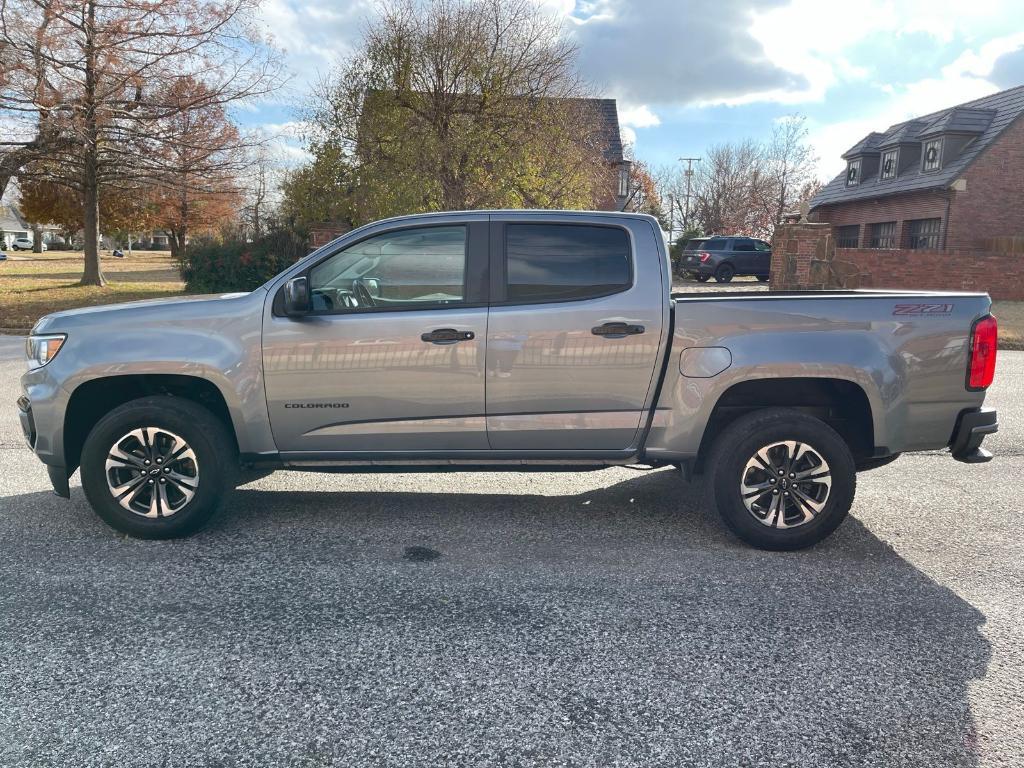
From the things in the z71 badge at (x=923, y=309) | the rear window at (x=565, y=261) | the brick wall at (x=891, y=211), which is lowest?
the z71 badge at (x=923, y=309)

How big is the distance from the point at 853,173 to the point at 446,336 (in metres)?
35.7

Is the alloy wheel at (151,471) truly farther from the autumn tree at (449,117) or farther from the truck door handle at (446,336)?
the autumn tree at (449,117)

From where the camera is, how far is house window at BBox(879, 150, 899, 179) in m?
32.2

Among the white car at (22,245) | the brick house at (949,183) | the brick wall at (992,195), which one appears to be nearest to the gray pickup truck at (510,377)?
the brick house at (949,183)

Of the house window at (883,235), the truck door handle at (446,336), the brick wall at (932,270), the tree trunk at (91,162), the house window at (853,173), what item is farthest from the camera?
the house window at (853,173)

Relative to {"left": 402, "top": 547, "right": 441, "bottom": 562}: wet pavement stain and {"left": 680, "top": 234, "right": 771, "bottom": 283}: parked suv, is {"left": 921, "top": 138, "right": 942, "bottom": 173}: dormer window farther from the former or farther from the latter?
{"left": 402, "top": 547, "right": 441, "bottom": 562}: wet pavement stain

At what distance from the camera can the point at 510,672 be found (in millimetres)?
3188

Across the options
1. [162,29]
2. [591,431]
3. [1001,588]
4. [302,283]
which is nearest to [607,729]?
[591,431]

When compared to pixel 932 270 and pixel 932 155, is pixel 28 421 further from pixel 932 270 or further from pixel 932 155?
pixel 932 155

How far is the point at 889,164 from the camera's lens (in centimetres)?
3262

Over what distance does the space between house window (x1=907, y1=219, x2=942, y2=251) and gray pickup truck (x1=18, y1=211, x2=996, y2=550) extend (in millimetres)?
→ 27002

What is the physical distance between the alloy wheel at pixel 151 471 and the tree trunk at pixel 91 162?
55.4 feet

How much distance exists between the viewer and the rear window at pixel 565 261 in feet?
15.0

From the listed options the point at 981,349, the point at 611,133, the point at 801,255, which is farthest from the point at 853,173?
the point at 981,349
